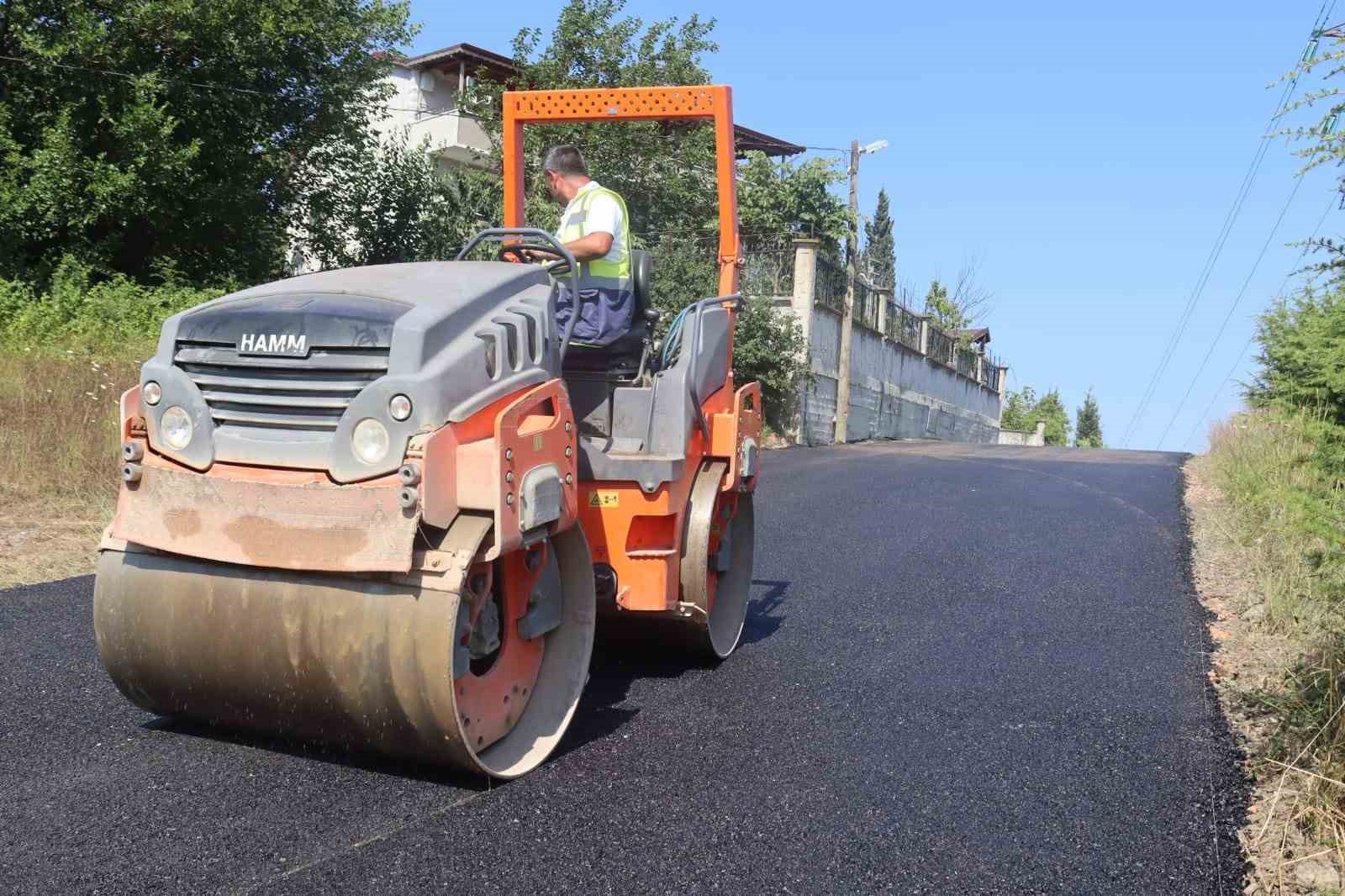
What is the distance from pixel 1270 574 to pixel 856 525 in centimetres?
311

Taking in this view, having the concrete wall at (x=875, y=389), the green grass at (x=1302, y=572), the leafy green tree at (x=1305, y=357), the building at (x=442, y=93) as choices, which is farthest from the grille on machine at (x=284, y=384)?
the building at (x=442, y=93)

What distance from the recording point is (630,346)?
5.03m

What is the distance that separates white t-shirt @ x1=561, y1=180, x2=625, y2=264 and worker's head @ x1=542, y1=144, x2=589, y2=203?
0.16m

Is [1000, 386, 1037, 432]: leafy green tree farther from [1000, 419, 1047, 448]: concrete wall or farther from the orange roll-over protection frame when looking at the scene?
the orange roll-over protection frame

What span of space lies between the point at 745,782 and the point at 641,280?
1.97 meters

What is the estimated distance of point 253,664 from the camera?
3514 mm

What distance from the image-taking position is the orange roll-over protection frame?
17.3 ft

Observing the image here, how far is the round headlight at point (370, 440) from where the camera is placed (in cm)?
346

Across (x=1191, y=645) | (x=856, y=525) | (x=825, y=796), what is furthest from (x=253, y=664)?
(x=856, y=525)

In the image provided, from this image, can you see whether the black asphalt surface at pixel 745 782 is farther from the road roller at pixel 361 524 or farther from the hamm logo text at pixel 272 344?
the hamm logo text at pixel 272 344

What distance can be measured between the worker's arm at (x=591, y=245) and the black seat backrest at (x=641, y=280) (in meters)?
0.18

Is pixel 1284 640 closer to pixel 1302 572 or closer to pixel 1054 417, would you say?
pixel 1302 572

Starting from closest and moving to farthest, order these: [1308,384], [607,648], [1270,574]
Answer: [607,648] < [1270,574] < [1308,384]

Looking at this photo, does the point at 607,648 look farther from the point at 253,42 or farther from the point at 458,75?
the point at 458,75
